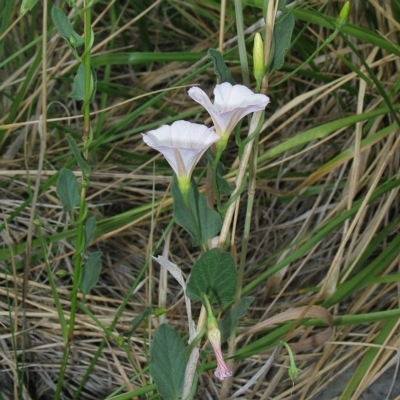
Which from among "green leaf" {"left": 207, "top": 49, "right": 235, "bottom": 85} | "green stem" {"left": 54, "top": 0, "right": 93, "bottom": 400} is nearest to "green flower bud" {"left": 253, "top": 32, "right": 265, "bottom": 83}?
"green leaf" {"left": 207, "top": 49, "right": 235, "bottom": 85}

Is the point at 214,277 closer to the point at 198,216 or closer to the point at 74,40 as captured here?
the point at 198,216

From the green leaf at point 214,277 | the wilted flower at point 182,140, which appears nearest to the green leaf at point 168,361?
the green leaf at point 214,277

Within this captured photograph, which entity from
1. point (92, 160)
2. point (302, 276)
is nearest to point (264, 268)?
point (302, 276)

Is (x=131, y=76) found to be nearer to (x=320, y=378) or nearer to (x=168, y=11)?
(x=168, y=11)

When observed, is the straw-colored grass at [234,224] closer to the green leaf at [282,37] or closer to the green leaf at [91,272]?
the green leaf at [91,272]

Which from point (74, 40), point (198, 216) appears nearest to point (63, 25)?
point (74, 40)

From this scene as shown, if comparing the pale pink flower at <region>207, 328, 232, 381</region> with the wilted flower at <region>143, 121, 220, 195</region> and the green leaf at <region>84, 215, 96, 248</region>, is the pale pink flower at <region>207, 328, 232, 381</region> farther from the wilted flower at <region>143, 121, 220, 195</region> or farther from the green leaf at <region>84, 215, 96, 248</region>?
the green leaf at <region>84, 215, 96, 248</region>
